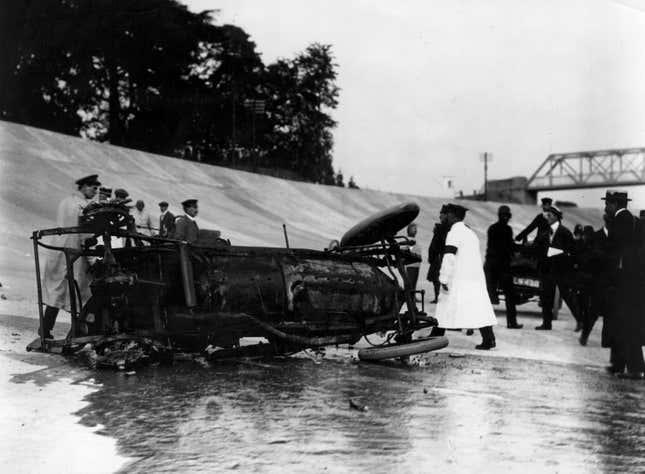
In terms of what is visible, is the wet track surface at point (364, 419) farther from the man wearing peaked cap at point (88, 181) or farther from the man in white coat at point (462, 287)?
the man wearing peaked cap at point (88, 181)

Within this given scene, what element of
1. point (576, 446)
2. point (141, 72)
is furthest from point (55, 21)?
point (576, 446)

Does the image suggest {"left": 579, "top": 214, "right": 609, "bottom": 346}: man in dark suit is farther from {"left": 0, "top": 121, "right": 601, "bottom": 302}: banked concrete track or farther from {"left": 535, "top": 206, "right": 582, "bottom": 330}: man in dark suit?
{"left": 0, "top": 121, "right": 601, "bottom": 302}: banked concrete track

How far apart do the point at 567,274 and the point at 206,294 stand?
6.19 metres

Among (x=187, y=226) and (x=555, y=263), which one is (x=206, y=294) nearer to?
(x=187, y=226)

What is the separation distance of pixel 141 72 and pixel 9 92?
6.10 metres

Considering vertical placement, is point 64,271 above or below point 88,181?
below

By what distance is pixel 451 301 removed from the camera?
8578mm

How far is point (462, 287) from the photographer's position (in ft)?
28.2

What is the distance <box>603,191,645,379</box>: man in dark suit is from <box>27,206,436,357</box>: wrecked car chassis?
79.7 inches

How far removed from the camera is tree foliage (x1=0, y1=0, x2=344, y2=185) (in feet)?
79.0

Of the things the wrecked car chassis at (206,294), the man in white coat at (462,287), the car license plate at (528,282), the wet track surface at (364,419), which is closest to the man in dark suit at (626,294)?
the wet track surface at (364,419)

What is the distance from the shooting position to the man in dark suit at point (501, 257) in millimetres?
10727

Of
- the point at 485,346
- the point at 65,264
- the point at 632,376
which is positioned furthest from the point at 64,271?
the point at 632,376

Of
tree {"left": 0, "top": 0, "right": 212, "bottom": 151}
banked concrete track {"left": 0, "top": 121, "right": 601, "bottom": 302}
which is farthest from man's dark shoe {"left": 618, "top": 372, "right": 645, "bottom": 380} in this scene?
tree {"left": 0, "top": 0, "right": 212, "bottom": 151}
